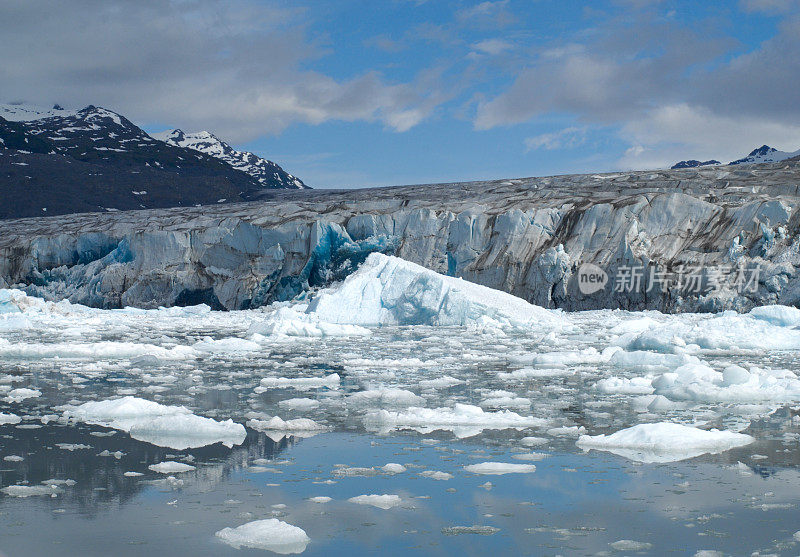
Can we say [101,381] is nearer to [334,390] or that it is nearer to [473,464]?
[334,390]

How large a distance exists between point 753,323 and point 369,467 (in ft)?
33.2

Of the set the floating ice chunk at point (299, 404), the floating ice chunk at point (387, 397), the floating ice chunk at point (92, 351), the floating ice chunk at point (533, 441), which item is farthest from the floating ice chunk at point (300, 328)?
the floating ice chunk at point (533, 441)

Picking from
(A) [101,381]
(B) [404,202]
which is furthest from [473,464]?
(B) [404,202]

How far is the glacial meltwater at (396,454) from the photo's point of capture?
3.25 metres

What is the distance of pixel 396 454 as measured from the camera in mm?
4730

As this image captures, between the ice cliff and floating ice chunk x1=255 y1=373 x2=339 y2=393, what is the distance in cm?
1406

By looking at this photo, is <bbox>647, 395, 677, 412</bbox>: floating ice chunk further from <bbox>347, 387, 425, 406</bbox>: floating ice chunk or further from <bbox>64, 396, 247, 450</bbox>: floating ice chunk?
<bbox>64, 396, 247, 450</bbox>: floating ice chunk

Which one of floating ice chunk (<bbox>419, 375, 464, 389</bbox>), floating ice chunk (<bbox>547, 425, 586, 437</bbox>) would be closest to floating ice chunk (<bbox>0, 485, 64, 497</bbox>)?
floating ice chunk (<bbox>547, 425, 586, 437</bbox>)

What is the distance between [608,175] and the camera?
34000 mm

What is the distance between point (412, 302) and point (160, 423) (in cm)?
1084

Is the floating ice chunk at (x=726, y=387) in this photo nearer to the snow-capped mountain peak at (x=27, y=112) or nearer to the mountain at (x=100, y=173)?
the mountain at (x=100, y=173)

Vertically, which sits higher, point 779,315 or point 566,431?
point 779,315

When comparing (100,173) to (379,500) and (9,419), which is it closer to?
(9,419)

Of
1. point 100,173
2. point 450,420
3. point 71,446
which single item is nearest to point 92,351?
point 71,446
